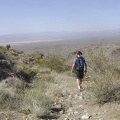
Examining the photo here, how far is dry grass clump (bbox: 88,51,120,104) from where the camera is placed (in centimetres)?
1271

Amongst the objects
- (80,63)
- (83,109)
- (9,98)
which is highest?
(80,63)

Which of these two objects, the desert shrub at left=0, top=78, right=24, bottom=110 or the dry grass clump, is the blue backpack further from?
the desert shrub at left=0, top=78, right=24, bottom=110

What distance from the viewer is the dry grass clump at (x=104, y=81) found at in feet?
41.7

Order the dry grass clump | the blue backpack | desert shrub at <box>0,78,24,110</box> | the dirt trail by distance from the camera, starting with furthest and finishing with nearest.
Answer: the blue backpack → the dry grass clump → desert shrub at <box>0,78,24,110</box> → the dirt trail

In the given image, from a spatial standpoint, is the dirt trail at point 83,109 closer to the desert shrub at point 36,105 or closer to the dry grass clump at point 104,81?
the dry grass clump at point 104,81

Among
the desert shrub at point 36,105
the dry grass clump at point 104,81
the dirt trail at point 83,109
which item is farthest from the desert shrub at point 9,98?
the dry grass clump at point 104,81

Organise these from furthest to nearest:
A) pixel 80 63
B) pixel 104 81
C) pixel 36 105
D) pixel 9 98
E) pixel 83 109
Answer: pixel 80 63
pixel 9 98
pixel 104 81
pixel 83 109
pixel 36 105

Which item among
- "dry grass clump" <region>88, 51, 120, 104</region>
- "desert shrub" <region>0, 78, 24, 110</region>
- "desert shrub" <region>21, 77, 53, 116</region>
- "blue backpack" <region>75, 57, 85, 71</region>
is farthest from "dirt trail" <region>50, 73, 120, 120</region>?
"desert shrub" <region>0, 78, 24, 110</region>

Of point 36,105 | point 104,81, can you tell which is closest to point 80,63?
point 104,81

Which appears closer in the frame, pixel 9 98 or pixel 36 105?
pixel 36 105

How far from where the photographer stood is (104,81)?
12.8 m

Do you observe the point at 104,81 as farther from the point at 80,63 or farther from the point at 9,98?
the point at 9,98

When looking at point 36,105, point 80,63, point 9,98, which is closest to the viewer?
point 36,105

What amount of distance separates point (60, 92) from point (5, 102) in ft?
12.6
